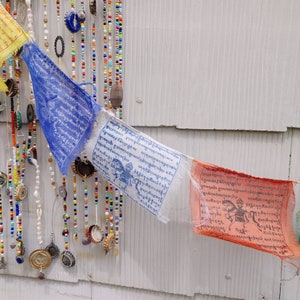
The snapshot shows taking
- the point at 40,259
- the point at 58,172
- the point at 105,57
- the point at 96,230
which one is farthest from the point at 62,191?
the point at 105,57

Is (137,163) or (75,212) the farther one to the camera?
(75,212)

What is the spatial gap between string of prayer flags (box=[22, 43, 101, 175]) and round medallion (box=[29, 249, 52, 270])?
1.39 ft

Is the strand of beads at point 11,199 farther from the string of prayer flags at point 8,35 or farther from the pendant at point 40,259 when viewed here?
the string of prayer flags at point 8,35

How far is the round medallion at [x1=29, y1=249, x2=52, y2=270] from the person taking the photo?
135 cm

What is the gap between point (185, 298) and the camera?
52.4 inches

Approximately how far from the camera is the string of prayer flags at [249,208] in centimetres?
103

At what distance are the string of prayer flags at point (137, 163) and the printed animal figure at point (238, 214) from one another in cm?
16

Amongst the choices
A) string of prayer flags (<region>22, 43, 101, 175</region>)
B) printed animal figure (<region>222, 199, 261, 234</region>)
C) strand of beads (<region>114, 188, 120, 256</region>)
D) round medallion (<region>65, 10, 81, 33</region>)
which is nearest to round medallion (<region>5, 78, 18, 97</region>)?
string of prayer flags (<region>22, 43, 101, 175</region>)

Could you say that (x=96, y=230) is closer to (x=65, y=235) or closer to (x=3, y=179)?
(x=65, y=235)

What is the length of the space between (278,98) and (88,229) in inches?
32.8

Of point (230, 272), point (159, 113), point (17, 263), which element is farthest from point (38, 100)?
point (230, 272)

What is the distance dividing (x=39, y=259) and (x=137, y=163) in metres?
0.64

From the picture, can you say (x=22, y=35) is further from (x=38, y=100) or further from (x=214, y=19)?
(x=214, y=19)

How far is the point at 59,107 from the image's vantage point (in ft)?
3.70
